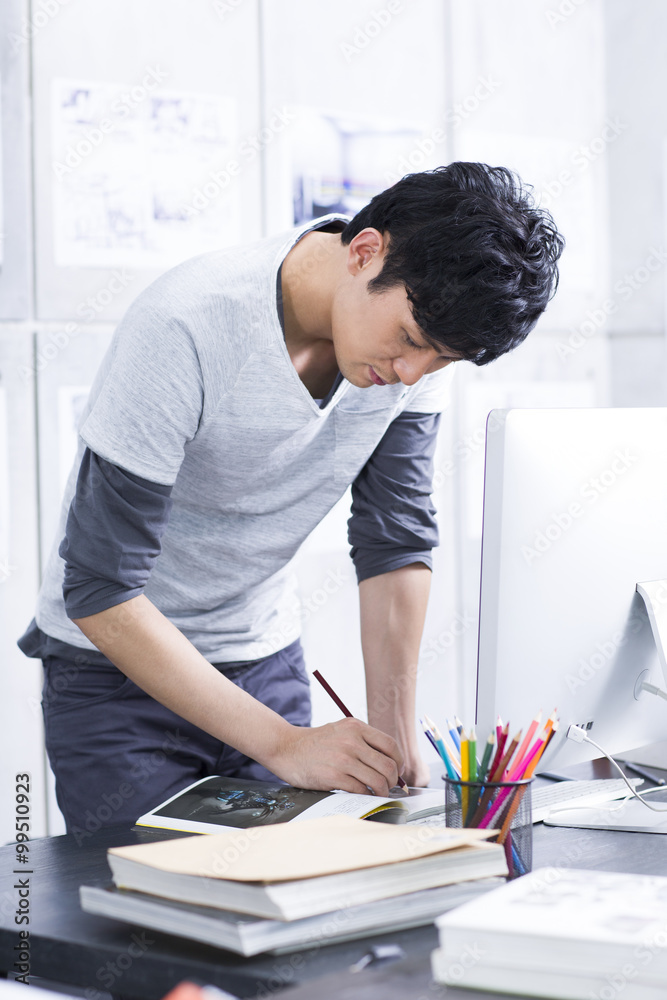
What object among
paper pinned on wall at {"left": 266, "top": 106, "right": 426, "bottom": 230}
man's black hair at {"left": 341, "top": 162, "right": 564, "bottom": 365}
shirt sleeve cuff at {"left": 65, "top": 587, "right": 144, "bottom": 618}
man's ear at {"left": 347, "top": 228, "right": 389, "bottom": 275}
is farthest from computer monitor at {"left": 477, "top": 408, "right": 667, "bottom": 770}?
paper pinned on wall at {"left": 266, "top": 106, "right": 426, "bottom": 230}

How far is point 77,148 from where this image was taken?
218cm

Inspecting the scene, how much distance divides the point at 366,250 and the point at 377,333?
0.10m

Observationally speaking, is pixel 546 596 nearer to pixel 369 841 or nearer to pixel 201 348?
pixel 369 841

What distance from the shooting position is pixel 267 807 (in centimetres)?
108

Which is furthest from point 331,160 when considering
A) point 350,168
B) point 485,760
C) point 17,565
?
point 485,760

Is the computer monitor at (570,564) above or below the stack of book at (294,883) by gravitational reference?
above

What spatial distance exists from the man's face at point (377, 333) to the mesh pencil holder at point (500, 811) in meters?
0.48

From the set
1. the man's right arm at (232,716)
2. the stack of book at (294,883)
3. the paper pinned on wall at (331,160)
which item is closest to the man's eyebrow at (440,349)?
the man's right arm at (232,716)

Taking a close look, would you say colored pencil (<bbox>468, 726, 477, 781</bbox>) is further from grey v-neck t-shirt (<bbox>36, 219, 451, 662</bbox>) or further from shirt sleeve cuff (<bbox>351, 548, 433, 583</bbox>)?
shirt sleeve cuff (<bbox>351, 548, 433, 583</bbox>)

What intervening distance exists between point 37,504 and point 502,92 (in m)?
1.74

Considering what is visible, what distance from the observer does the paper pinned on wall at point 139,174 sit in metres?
2.19

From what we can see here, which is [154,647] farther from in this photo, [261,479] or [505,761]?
[505,761]

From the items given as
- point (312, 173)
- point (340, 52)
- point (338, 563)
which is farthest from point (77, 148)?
point (338, 563)

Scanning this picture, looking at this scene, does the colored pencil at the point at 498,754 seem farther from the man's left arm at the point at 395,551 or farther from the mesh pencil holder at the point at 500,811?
the man's left arm at the point at 395,551
